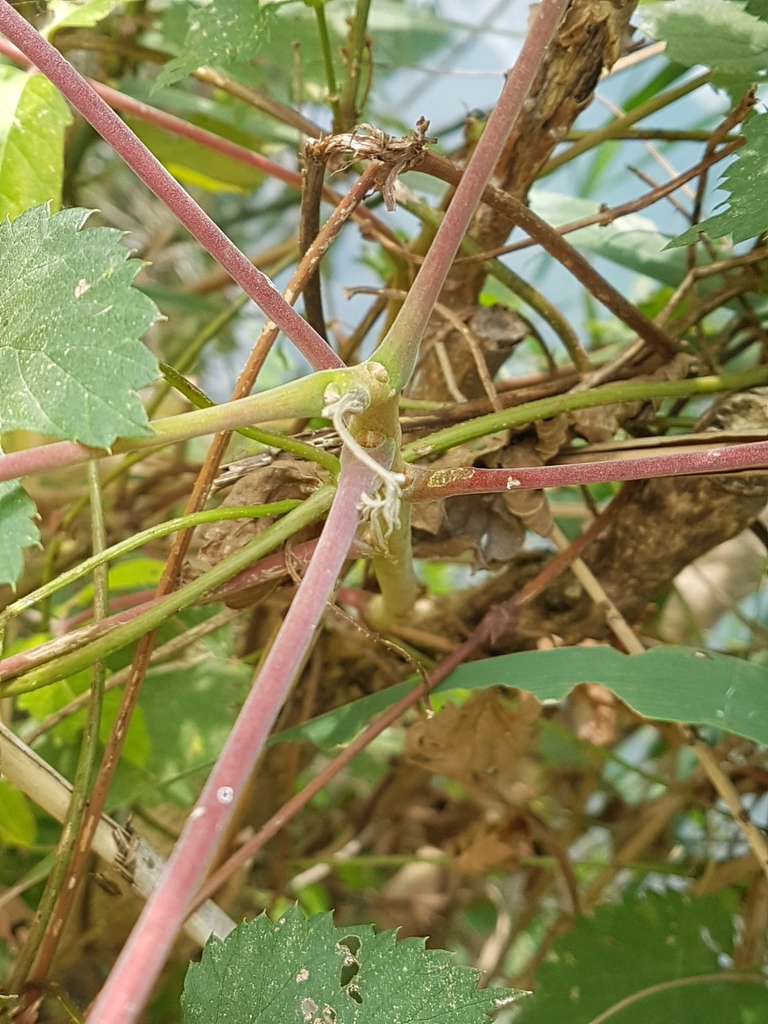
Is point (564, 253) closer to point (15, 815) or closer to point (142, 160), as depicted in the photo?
point (142, 160)

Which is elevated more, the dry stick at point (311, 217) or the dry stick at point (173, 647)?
the dry stick at point (311, 217)

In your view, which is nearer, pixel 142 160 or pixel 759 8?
pixel 142 160

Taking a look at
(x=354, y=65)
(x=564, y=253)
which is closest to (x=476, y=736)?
(x=564, y=253)

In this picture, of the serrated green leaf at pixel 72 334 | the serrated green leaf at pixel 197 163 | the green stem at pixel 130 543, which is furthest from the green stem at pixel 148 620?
the serrated green leaf at pixel 197 163

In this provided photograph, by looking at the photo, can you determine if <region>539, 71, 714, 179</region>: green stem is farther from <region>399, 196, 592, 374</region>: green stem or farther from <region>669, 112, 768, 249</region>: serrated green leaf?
<region>669, 112, 768, 249</region>: serrated green leaf

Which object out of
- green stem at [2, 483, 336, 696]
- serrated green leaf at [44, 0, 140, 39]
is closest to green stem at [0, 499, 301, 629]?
green stem at [2, 483, 336, 696]

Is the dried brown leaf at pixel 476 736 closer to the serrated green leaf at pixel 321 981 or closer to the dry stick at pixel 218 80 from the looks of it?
the serrated green leaf at pixel 321 981

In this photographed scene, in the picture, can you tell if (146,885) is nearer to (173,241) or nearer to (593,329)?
(593,329)
